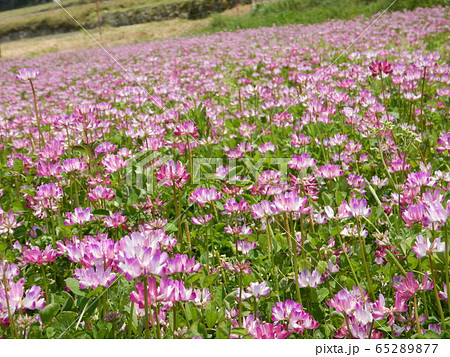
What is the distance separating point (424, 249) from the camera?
1.51 meters

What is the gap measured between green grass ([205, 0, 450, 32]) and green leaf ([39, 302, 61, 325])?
646 inches

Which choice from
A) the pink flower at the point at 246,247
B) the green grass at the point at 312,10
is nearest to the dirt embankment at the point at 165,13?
the green grass at the point at 312,10

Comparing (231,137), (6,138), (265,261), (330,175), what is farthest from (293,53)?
(265,261)

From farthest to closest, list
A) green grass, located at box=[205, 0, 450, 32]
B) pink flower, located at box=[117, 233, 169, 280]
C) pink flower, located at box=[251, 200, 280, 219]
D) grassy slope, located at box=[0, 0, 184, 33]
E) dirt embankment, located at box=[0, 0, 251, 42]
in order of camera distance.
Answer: grassy slope, located at box=[0, 0, 184, 33]
dirt embankment, located at box=[0, 0, 251, 42]
green grass, located at box=[205, 0, 450, 32]
pink flower, located at box=[251, 200, 280, 219]
pink flower, located at box=[117, 233, 169, 280]

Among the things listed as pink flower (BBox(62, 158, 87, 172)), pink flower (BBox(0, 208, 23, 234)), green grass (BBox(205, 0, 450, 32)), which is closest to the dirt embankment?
green grass (BBox(205, 0, 450, 32))

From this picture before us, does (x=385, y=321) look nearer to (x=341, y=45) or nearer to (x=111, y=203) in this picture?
(x=111, y=203)

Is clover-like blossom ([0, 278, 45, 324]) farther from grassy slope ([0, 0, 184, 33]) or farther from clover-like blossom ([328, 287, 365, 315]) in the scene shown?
grassy slope ([0, 0, 184, 33])

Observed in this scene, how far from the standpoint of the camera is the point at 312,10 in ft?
65.7

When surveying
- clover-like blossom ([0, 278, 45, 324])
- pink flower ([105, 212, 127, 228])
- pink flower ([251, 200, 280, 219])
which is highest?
pink flower ([251, 200, 280, 219])

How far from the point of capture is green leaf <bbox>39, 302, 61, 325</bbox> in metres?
1.53

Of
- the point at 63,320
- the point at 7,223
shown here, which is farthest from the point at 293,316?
the point at 7,223

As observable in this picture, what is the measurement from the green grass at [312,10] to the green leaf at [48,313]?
16.4 m

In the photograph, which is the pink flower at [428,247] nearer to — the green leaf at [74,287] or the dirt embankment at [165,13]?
the green leaf at [74,287]

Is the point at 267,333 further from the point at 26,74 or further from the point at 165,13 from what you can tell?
the point at 165,13
